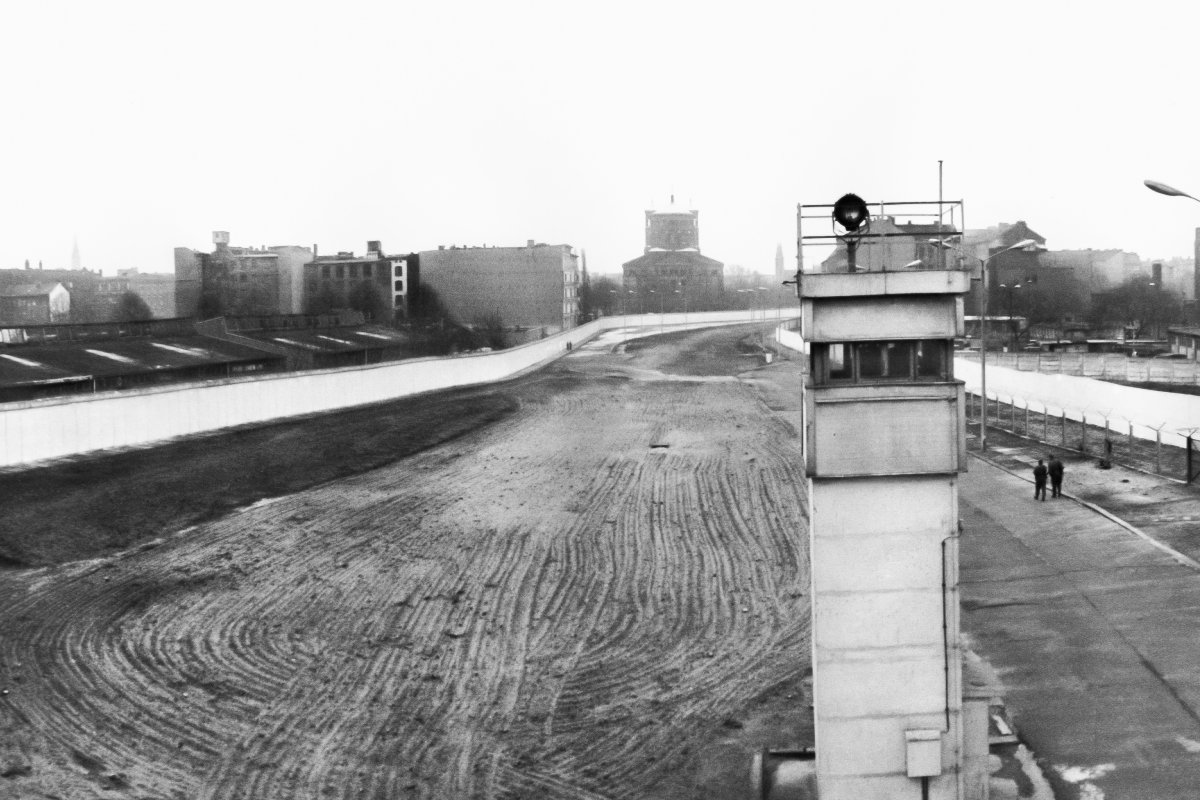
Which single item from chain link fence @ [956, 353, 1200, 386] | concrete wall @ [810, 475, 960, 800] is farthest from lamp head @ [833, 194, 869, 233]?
chain link fence @ [956, 353, 1200, 386]

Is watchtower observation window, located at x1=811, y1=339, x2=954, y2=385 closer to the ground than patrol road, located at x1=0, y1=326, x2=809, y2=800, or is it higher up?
higher up

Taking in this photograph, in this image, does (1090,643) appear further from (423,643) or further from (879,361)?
(423,643)

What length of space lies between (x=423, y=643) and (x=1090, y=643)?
28.4 feet

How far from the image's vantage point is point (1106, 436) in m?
30.5

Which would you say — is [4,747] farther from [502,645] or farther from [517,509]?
[517,509]

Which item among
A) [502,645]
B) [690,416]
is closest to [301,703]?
[502,645]

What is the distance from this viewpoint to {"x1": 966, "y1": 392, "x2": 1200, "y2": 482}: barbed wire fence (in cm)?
2872

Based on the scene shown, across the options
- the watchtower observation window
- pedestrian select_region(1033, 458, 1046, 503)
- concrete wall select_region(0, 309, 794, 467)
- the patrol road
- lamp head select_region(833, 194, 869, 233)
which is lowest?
the patrol road

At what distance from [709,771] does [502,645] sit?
4.85 meters

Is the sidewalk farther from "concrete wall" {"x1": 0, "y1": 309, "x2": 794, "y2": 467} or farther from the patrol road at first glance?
"concrete wall" {"x1": 0, "y1": 309, "x2": 794, "y2": 467}

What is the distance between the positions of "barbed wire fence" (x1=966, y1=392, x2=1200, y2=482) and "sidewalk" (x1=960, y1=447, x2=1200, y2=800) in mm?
5500

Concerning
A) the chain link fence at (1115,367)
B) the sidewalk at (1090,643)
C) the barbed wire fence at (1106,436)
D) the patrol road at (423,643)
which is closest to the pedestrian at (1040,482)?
the sidewalk at (1090,643)

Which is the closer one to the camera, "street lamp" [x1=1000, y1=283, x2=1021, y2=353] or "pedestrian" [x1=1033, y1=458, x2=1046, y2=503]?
"pedestrian" [x1=1033, y1=458, x2=1046, y2=503]

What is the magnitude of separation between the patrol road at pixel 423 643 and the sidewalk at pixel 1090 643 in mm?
2677
